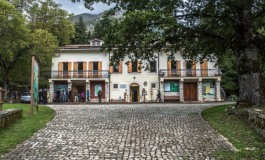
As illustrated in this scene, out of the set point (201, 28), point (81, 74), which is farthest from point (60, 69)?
point (201, 28)

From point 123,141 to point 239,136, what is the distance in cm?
343

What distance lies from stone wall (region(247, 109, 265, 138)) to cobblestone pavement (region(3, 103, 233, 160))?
1180 millimetres

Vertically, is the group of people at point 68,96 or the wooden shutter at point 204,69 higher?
the wooden shutter at point 204,69

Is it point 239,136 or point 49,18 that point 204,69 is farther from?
point 239,136

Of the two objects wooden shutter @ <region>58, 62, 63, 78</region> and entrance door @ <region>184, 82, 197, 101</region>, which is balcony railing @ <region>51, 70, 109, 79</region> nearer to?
wooden shutter @ <region>58, 62, 63, 78</region>

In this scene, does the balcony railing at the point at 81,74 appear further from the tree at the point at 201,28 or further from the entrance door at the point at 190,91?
the tree at the point at 201,28

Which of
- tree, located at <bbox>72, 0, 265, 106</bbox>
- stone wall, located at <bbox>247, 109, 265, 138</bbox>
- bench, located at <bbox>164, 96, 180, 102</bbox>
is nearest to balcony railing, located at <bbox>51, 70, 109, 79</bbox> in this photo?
bench, located at <bbox>164, 96, 180, 102</bbox>

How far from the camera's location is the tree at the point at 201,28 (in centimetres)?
1507

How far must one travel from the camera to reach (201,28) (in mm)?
18328

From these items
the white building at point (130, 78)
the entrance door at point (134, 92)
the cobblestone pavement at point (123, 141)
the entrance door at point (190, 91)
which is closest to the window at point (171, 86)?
the white building at point (130, 78)

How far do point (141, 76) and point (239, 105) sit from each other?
29.5 metres

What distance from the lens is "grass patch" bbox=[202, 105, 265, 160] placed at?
770cm

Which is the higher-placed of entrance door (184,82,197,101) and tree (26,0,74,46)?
tree (26,0,74,46)

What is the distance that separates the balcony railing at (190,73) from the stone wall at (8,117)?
31.5 metres
